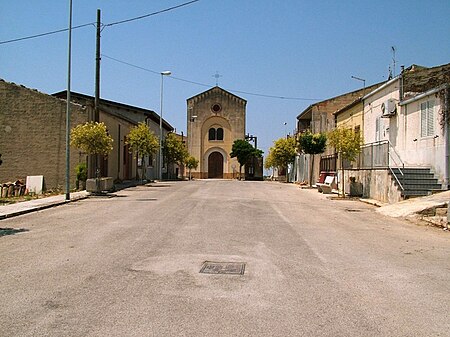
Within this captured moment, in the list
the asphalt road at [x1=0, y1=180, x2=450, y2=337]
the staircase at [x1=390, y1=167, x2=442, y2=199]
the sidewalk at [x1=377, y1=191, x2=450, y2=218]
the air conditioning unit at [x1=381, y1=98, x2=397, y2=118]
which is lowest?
the asphalt road at [x1=0, y1=180, x2=450, y2=337]

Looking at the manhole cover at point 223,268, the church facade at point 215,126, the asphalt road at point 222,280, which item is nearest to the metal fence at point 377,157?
the asphalt road at point 222,280

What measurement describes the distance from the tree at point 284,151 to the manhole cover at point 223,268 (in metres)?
46.9

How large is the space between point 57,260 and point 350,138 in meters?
19.3

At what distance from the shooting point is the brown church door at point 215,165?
83.2 m

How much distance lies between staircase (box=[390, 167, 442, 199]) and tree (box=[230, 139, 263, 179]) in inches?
2161

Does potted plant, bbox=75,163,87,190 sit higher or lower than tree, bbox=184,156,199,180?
lower

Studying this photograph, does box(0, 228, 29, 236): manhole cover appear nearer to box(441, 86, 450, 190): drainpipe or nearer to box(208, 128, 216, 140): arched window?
box(441, 86, 450, 190): drainpipe

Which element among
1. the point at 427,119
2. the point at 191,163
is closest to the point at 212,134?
the point at 191,163

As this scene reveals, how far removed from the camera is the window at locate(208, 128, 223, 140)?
8281cm

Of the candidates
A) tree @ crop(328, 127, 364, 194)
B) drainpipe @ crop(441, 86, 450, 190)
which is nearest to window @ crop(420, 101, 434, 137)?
drainpipe @ crop(441, 86, 450, 190)

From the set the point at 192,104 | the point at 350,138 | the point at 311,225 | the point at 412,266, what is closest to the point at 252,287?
the point at 412,266

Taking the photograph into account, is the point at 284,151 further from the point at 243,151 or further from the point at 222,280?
the point at 222,280

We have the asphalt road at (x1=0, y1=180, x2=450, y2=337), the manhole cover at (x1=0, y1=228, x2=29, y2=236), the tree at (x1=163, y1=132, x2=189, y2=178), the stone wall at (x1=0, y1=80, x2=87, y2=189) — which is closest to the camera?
the asphalt road at (x1=0, y1=180, x2=450, y2=337)

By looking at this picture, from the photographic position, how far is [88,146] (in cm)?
2550
